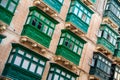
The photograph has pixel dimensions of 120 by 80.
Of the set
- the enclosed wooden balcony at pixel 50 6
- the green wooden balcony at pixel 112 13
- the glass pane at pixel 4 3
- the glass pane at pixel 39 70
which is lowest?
the glass pane at pixel 39 70

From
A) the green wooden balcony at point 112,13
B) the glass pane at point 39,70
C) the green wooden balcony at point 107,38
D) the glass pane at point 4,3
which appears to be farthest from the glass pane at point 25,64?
the green wooden balcony at point 112,13

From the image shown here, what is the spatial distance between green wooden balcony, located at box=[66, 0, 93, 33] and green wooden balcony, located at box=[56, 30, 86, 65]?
3.99ft

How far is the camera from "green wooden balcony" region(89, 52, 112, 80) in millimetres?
31000

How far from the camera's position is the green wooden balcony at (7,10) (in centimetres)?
2281

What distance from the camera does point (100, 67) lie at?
31750 millimetres

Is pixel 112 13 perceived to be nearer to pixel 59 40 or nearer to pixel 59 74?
pixel 59 40

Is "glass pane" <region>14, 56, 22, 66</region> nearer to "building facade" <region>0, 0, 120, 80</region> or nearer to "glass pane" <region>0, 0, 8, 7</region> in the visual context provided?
"building facade" <region>0, 0, 120, 80</region>

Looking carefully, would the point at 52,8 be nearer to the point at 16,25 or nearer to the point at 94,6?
the point at 16,25

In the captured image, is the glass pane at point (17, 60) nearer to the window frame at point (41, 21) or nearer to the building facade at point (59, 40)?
the building facade at point (59, 40)

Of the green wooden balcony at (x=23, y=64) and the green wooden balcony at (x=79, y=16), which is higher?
the green wooden balcony at (x=79, y=16)

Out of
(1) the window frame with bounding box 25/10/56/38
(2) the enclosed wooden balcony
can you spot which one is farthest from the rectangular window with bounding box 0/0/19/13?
(2) the enclosed wooden balcony

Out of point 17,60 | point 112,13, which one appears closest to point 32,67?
point 17,60

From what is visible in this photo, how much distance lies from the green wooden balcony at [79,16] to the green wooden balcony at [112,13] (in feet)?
11.2

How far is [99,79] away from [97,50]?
11.7 ft
